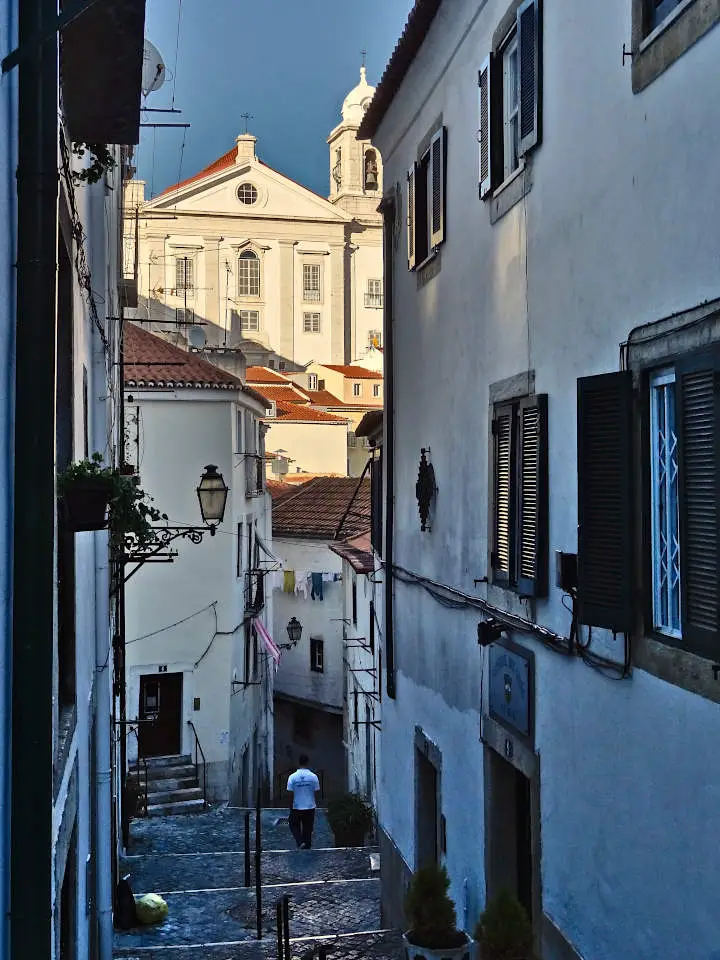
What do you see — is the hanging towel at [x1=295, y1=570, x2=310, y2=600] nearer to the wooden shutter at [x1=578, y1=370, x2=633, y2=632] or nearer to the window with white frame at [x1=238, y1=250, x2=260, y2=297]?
the wooden shutter at [x1=578, y1=370, x2=633, y2=632]

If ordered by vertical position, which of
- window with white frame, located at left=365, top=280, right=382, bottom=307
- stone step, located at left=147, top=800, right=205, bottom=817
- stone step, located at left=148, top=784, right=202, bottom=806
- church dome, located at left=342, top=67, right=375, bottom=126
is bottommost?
stone step, located at left=147, top=800, right=205, bottom=817

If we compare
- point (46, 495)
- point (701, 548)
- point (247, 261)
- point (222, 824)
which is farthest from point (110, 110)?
point (247, 261)

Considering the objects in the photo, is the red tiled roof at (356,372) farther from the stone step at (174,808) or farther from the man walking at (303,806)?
the man walking at (303,806)

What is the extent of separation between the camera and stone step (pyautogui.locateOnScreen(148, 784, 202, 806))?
2605cm

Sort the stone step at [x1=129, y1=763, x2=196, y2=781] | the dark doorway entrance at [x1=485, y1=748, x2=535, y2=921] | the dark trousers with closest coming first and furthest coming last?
the dark doorway entrance at [x1=485, y1=748, x2=535, y2=921]
the dark trousers
the stone step at [x1=129, y1=763, x2=196, y2=781]

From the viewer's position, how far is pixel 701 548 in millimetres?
5715

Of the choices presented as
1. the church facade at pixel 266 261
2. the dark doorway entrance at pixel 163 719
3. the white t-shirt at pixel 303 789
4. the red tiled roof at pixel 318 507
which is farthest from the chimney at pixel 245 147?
the white t-shirt at pixel 303 789

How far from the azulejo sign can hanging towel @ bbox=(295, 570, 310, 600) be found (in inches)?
1167

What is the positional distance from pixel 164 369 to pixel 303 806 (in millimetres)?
11356

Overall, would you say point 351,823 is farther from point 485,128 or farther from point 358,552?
point 485,128

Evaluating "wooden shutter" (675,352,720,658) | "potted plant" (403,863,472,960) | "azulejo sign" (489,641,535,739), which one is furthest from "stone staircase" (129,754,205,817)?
"wooden shutter" (675,352,720,658)

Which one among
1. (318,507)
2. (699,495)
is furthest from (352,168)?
(699,495)

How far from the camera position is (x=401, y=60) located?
12.8 metres

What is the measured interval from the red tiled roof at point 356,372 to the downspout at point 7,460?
2684 inches
